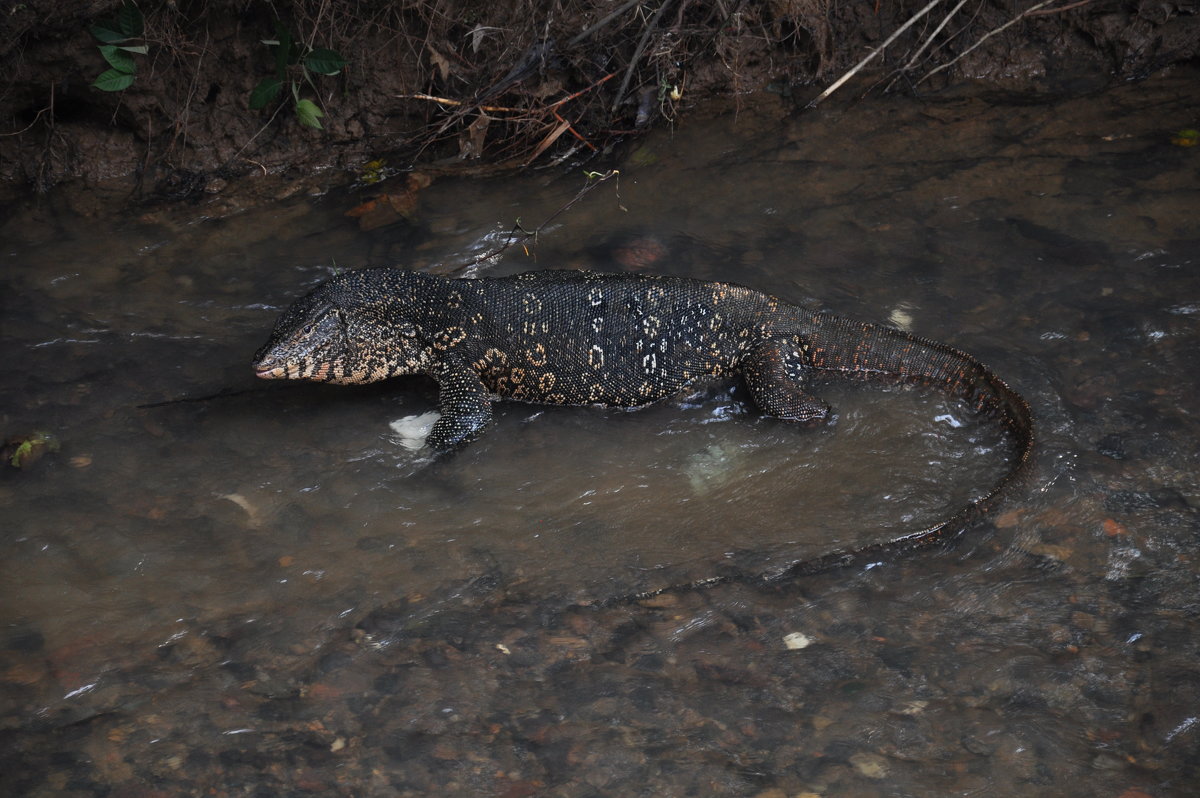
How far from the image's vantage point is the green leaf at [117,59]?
8.19 meters

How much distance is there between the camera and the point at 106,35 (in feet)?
26.9

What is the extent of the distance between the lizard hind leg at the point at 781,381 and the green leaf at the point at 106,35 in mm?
5978

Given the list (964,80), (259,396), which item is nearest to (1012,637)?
(259,396)

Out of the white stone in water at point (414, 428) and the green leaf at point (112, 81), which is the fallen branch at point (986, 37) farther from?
the green leaf at point (112, 81)

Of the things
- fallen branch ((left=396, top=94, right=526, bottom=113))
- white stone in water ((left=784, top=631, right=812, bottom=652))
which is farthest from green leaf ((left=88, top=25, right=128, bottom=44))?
white stone in water ((left=784, top=631, right=812, bottom=652))

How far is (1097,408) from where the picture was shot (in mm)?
6211

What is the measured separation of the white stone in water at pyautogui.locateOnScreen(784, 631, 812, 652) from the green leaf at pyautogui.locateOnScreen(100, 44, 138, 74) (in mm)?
7235

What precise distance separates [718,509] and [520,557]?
123 cm

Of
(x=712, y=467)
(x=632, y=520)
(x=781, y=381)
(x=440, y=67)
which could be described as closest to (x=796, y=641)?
(x=632, y=520)

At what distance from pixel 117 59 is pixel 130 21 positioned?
0.34 meters

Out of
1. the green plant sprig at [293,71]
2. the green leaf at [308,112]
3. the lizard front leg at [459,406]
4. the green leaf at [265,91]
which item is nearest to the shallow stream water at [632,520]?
the lizard front leg at [459,406]

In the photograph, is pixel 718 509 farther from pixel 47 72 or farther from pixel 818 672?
pixel 47 72

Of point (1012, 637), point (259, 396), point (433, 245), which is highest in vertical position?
point (433, 245)

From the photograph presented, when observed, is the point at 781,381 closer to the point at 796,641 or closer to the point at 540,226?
the point at 796,641
